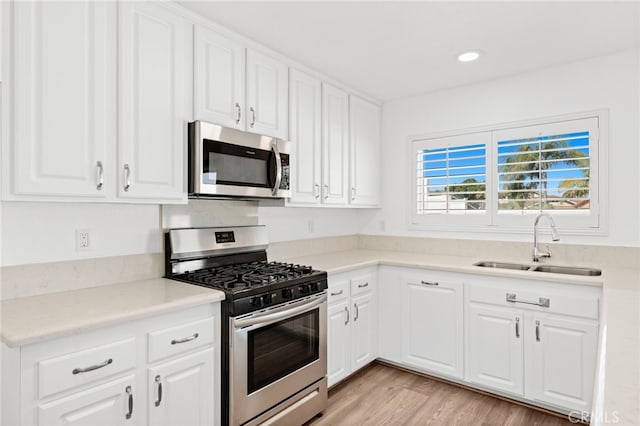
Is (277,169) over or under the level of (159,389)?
over

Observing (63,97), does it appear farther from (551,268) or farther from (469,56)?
(551,268)

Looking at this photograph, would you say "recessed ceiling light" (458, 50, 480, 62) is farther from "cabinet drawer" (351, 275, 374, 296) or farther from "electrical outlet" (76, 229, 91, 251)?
"electrical outlet" (76, 229, 91, 251)

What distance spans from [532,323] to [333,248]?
5.78ft

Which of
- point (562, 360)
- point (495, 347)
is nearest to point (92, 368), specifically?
point (495, 347)

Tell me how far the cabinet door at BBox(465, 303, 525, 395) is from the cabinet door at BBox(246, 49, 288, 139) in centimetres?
190

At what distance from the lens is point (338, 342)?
9.01ft

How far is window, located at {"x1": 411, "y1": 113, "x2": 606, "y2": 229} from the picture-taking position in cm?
283

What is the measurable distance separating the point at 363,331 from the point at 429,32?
2.20 meters

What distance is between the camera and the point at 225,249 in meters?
2.56

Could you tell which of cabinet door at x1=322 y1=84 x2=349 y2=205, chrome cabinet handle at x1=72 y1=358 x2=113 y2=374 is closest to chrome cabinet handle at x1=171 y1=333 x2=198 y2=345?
chrome cabinet handle at x1=72 y1=358 x2=113 y2=374

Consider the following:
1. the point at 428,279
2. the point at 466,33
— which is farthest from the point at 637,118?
the point at 428,279

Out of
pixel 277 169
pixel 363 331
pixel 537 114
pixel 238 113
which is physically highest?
pixel 537 114

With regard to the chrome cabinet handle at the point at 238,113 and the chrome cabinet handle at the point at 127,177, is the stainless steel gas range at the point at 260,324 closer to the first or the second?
the chrome cabinet handle at the point at 127,177

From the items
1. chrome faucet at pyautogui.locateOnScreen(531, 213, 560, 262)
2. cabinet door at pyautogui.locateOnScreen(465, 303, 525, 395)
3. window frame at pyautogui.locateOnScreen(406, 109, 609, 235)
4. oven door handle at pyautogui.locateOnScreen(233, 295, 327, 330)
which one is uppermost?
window frame at pyautogui.locateOnScreen(406, 109, 609, 235)
